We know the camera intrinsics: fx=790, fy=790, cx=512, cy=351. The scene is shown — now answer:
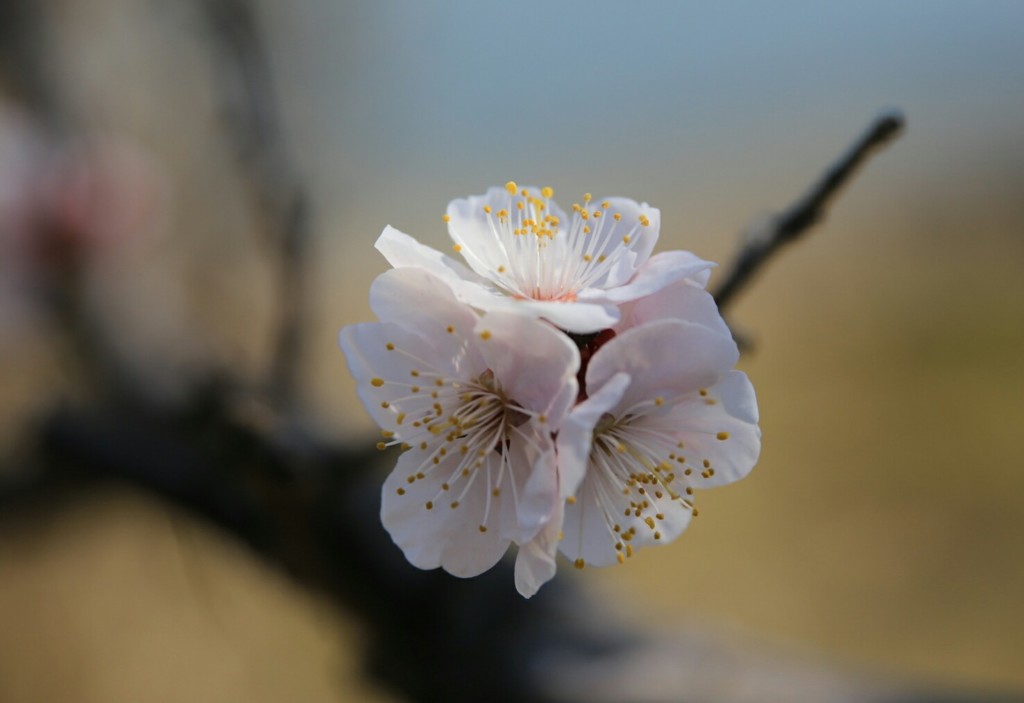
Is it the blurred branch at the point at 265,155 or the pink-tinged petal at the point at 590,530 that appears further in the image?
the blurred branch at the point at 265,155

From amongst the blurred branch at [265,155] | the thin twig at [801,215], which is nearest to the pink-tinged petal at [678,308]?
the thin twig at [801,215]

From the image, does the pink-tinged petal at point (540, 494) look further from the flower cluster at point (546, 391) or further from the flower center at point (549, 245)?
the flower center at point (549, 245)

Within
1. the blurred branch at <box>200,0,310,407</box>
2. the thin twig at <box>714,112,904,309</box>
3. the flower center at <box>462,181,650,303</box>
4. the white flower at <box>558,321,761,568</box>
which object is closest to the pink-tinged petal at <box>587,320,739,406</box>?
the white flower at <box>558,321,761,568</box>

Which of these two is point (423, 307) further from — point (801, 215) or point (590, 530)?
point (801, 215)

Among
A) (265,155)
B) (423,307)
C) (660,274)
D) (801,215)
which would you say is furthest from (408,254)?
(265,155)

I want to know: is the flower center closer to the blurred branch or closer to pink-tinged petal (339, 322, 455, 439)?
pink-tinged petal (339, 322, 455, 439)

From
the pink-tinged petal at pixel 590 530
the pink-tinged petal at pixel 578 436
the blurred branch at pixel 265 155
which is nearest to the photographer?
the pink-tinged petal at pixel 578 436

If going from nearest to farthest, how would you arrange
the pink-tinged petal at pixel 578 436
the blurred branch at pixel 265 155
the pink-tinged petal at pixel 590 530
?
the pink-tinged petal at pixel 578 436 → the pink-tinged petal at pixel 590 530 → the blurred branch at pixel 265 155
